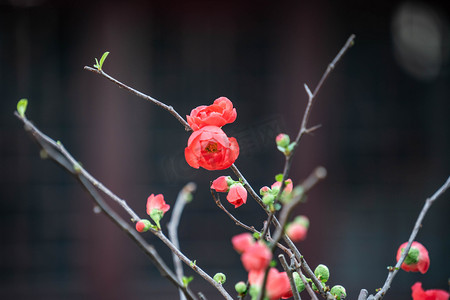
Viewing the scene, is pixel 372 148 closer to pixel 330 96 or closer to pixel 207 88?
pixel 330 96

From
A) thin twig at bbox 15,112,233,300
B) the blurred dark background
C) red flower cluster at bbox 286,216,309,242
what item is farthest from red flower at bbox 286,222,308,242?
the blurred dark background

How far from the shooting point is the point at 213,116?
43 centimetres

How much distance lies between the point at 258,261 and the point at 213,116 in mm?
184

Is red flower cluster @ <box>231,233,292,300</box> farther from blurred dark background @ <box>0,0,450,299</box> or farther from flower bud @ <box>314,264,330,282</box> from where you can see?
blurred dark background @ <box>0,0,450,299</box>

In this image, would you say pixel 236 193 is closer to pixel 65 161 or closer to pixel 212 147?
pixel 212 147

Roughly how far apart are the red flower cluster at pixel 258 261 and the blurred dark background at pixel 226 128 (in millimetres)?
1599

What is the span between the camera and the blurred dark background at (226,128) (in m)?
1.97

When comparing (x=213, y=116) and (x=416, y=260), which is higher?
(x=213, y=116)

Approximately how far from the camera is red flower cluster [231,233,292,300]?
27 cm

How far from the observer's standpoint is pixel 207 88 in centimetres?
206

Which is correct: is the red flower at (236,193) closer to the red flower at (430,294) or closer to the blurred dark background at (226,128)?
the red flower at (430,294)

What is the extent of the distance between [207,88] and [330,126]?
1.93 ft

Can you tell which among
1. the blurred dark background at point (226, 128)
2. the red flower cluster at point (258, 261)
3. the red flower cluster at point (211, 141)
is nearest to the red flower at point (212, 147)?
the red flower cluster at point (211, 141)

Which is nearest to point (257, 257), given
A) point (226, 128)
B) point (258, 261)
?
point (258, 261)
